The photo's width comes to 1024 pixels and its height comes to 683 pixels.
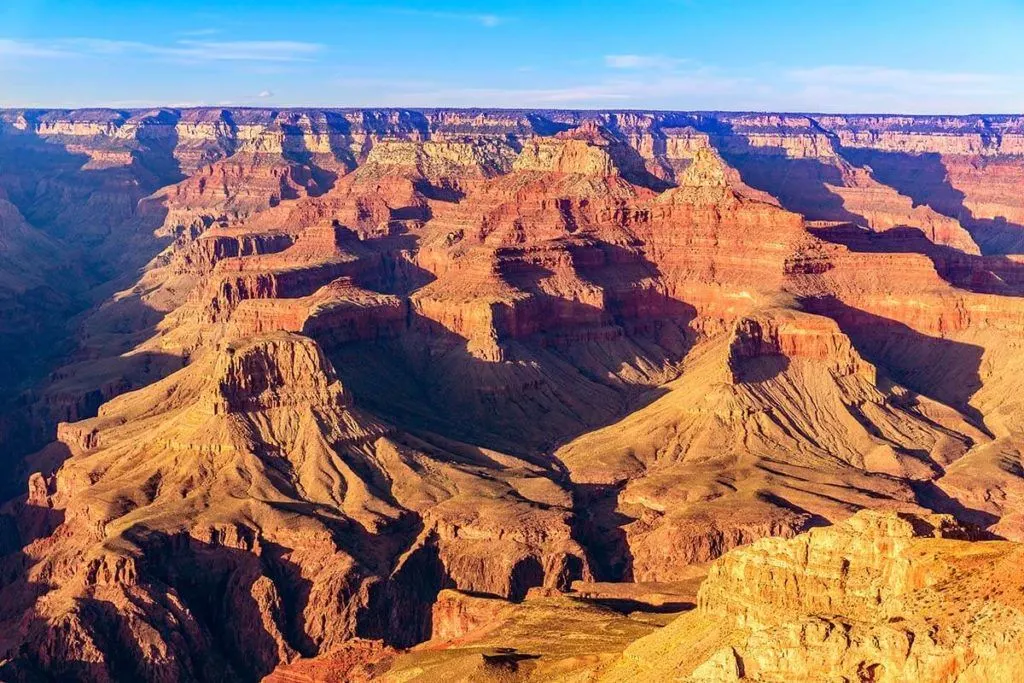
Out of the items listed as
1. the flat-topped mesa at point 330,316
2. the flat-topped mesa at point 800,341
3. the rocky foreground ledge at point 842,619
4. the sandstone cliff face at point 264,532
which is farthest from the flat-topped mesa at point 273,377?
the rocky foreground ledge at point 842,619

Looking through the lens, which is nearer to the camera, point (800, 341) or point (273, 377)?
point (273, 377)

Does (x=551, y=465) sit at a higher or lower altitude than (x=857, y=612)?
lower

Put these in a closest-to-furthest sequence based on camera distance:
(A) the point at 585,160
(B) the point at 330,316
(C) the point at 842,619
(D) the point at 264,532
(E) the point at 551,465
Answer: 1. (C) the point at 842,619
2. (D) the point at 264,532
3. (E) the point at 551,465
4. (B) the point at 330,316
5. (A) the point at 585,160

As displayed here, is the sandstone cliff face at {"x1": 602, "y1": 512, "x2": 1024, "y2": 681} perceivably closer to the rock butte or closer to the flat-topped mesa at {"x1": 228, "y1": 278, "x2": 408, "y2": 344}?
the rock butte

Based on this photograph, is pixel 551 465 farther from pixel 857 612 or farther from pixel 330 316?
pixel 857 612

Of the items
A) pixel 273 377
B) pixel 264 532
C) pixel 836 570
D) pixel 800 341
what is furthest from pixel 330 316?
pixel 836 570

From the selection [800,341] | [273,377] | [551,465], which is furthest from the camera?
[800,341]

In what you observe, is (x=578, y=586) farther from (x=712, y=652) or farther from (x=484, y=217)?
(x=484, y=217)
